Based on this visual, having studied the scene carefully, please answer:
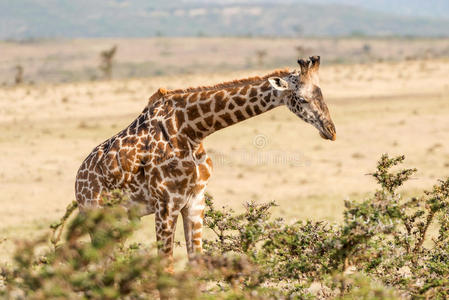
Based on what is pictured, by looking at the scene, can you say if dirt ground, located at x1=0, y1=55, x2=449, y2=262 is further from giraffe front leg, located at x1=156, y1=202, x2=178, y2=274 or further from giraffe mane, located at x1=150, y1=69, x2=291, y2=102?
giraffe mane, located at x1=150, y1=69, x2=291, y2=102

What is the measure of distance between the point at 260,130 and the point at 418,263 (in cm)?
2080

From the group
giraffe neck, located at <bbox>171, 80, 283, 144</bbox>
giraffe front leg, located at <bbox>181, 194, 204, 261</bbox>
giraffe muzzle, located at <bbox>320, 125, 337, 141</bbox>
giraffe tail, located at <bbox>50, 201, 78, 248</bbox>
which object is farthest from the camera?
giraffe front leg, located at <bbox>181, 194, 204, 261</bbox>

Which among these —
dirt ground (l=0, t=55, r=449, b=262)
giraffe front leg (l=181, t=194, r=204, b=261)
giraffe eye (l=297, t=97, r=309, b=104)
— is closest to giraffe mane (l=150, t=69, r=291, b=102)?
giraffe eye (l=297, t=97, r=309, b=104)

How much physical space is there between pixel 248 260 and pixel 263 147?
800 inches

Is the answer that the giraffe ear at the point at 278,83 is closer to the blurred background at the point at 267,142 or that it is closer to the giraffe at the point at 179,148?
the giraffe at the point at 179,148

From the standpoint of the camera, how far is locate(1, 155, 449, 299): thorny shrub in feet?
16.3

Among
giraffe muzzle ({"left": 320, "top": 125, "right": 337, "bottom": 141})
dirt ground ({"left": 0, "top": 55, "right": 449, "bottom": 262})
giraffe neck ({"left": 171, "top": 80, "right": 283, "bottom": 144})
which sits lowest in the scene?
dirt ground ({"left": 0, "top": 55, "right": 449, "bottom": 262})

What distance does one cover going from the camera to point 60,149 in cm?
2639

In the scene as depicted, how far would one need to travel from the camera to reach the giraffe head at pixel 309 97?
23.3 feet

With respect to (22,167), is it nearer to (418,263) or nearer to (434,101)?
(418,263)

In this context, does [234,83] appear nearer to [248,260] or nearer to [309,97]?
[309,97]

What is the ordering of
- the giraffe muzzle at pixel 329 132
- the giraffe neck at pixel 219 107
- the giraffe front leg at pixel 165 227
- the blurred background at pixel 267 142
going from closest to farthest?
1. the giraffe muzzle at pixel 329 132
2. the giraffe neck at pixel 219 107
3. the giraffe front leg at pixel 165 227
4. the blurred background at pixel 267 142

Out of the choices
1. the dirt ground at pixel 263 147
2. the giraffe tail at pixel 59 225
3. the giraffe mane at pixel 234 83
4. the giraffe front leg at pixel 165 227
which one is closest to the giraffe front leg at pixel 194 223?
the giraffe front leg at pixel 165 227

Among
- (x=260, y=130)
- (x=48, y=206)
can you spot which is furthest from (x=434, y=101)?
(x=48, y=206)
